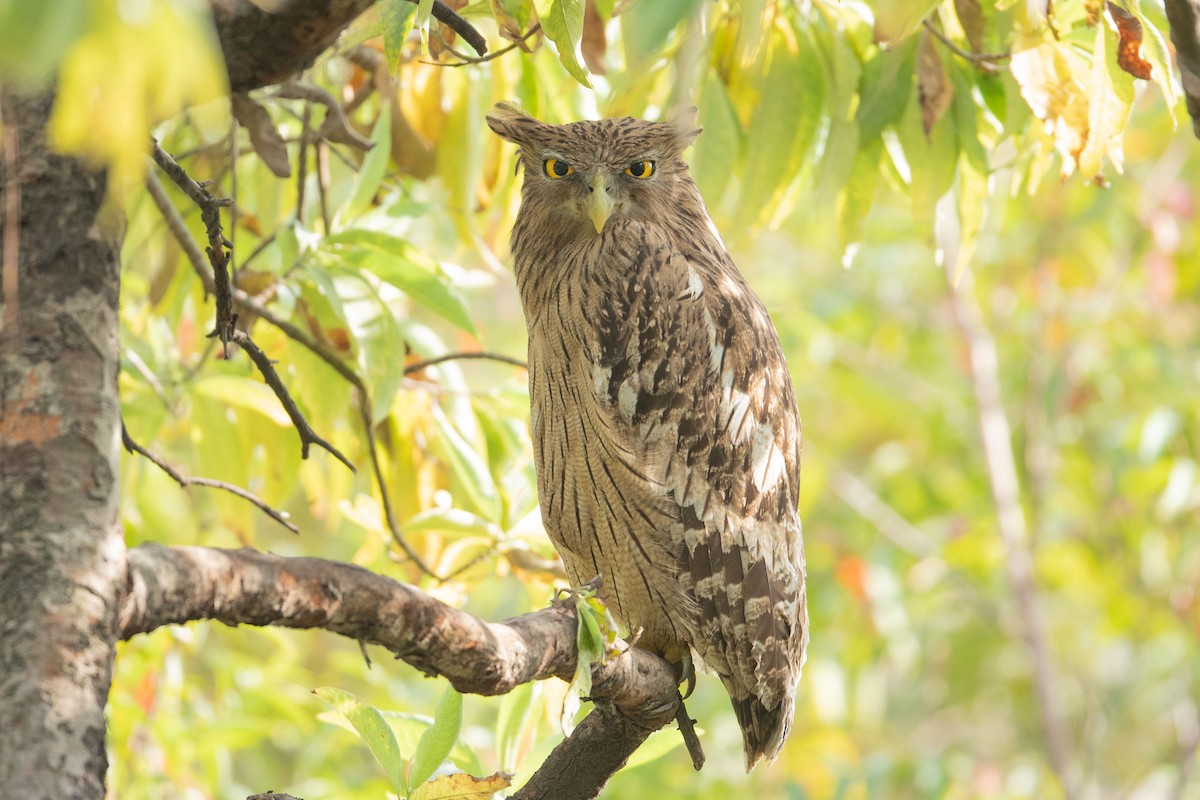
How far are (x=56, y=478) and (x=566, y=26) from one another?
2.46ft

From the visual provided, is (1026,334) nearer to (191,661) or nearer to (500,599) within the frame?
(500,599)

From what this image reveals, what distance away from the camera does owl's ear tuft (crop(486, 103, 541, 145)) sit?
2188 millimetres

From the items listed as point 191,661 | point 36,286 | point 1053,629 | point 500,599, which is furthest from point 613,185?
point 1053,629

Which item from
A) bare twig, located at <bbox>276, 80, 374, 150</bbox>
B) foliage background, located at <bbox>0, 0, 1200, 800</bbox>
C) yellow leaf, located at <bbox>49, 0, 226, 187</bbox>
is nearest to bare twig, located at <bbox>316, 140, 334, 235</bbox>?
foliage background, located at <bbox>0, 0, 1200, 800</bbox>

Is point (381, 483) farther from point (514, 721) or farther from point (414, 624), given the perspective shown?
point (414, 624)

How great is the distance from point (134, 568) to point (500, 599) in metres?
5.19

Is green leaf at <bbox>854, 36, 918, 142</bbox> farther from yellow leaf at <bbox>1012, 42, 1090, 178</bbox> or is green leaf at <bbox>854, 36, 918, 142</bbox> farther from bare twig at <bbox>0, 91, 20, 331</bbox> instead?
bare twig at <bbox>0, 91, 20, 331</bbox>

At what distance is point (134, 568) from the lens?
1.08 meters

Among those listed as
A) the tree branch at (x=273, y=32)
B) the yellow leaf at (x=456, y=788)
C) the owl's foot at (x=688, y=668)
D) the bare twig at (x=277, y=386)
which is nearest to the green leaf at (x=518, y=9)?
the tree branch at (x=273, y=32)

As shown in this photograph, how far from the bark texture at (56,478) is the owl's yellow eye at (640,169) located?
49.3 inches

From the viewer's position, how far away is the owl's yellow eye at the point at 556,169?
219 centimetres

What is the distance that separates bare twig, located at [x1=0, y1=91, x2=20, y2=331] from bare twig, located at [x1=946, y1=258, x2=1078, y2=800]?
4.81m

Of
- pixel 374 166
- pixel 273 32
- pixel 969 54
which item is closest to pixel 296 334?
pixel 374 166

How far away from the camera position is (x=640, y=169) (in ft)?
7.30
